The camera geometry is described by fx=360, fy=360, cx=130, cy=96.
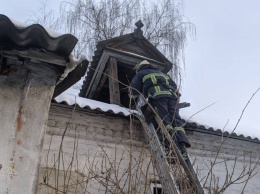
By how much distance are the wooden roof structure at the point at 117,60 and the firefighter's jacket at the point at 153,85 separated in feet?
3.41

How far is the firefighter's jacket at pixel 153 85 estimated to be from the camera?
201 inches

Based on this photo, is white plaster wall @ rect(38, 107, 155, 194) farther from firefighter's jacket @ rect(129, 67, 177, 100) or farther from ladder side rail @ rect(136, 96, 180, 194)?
ladder side rail @ rect(136, 96, 180, 194)

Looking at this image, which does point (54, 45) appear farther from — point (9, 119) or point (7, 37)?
point (9, 119)

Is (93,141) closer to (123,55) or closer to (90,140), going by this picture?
(90,140)

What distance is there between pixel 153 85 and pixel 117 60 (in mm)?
1809

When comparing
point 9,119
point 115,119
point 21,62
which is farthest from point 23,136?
point 115,119

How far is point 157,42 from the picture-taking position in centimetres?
1107

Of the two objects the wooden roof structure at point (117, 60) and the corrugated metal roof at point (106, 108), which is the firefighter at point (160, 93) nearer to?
the corrugated metal roof at point (106, 108)

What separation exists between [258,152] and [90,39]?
624 cm

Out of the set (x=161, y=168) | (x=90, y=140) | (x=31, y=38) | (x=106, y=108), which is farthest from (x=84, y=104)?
(x=161, y=168)

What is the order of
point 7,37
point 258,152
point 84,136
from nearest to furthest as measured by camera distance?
point 7,37 < point 84,136 < point 258,152

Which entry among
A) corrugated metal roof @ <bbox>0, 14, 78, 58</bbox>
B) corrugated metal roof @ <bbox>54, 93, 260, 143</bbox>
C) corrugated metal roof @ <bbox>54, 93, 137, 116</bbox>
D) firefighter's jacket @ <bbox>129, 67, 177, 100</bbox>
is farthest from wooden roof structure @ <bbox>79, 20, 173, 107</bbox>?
corrugated metal roof @ <bbox>0, 14, 78, 58</bbox>

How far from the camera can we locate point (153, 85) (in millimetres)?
5242

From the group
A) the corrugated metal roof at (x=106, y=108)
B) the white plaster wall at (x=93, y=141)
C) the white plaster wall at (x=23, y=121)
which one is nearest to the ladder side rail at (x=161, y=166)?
the white plaster wall at (x=23, y=121)
